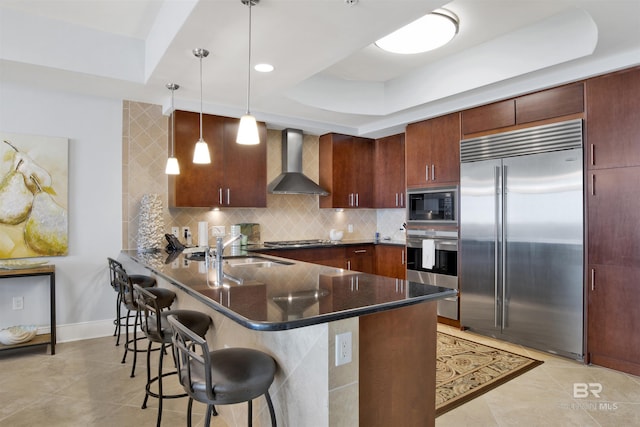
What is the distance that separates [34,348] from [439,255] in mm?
4125

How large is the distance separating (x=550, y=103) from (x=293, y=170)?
2958mm

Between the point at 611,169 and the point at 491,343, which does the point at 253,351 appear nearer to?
the point at 491,343

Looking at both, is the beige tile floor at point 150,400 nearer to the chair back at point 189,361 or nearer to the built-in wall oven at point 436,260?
the chair back at point 189,361

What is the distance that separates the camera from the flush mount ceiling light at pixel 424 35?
297 cm

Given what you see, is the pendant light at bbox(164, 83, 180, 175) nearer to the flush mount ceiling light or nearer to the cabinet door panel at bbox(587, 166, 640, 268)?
the flush mount ceiling light

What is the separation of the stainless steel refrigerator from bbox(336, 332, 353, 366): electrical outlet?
2628mm

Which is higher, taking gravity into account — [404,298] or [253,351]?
[404,298]

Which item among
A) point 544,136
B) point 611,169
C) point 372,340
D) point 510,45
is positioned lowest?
point 372,340

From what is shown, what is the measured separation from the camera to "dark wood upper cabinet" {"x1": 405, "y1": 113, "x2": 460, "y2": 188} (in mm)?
4164

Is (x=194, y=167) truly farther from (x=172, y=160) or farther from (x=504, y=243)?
(x=504, y=243)

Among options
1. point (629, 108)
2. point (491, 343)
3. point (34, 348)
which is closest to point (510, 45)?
point (629, 108)

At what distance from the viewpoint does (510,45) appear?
11.0 ft

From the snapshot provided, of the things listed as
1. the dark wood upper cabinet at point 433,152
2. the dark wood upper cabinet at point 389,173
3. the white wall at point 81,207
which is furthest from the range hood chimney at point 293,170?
the white wall at point 81,207

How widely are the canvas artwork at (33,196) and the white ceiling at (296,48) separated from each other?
59 cm
